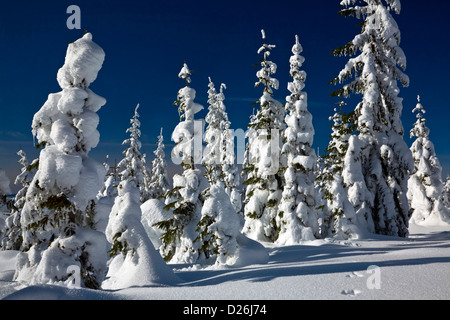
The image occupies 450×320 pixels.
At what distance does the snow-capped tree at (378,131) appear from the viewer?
17.1 meters

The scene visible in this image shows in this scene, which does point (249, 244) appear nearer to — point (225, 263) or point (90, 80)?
point (225, 263)

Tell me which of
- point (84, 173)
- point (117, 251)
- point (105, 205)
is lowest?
point (117, 251)

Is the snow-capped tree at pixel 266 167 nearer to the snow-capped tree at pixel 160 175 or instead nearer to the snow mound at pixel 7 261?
the snow mound at pixel 7 261

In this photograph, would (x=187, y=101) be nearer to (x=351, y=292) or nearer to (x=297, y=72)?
(x=297, y=72)

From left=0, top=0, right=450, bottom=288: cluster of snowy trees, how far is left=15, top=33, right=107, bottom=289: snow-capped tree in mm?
32

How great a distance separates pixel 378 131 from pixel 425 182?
65.2 feet

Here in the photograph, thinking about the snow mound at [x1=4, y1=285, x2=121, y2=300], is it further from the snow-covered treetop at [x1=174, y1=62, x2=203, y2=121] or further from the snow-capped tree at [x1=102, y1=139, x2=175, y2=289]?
the snow-covered treetop at [x1=174, y1=62, x2=203, y2=121]

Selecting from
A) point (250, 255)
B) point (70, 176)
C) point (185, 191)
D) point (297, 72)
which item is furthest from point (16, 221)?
point (297, 72)

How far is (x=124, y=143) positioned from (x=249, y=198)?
18.0 m

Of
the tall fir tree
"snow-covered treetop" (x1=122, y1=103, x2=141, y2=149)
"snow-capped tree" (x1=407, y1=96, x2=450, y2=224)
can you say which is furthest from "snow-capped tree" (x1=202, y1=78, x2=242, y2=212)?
the tall fir tree

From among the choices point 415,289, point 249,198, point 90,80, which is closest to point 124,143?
point 249,198

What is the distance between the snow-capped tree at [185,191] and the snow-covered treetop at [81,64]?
234 inches

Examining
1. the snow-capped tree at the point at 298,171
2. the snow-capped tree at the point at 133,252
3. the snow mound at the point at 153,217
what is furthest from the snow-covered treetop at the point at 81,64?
the snow-capped tree at the point at 298,171
